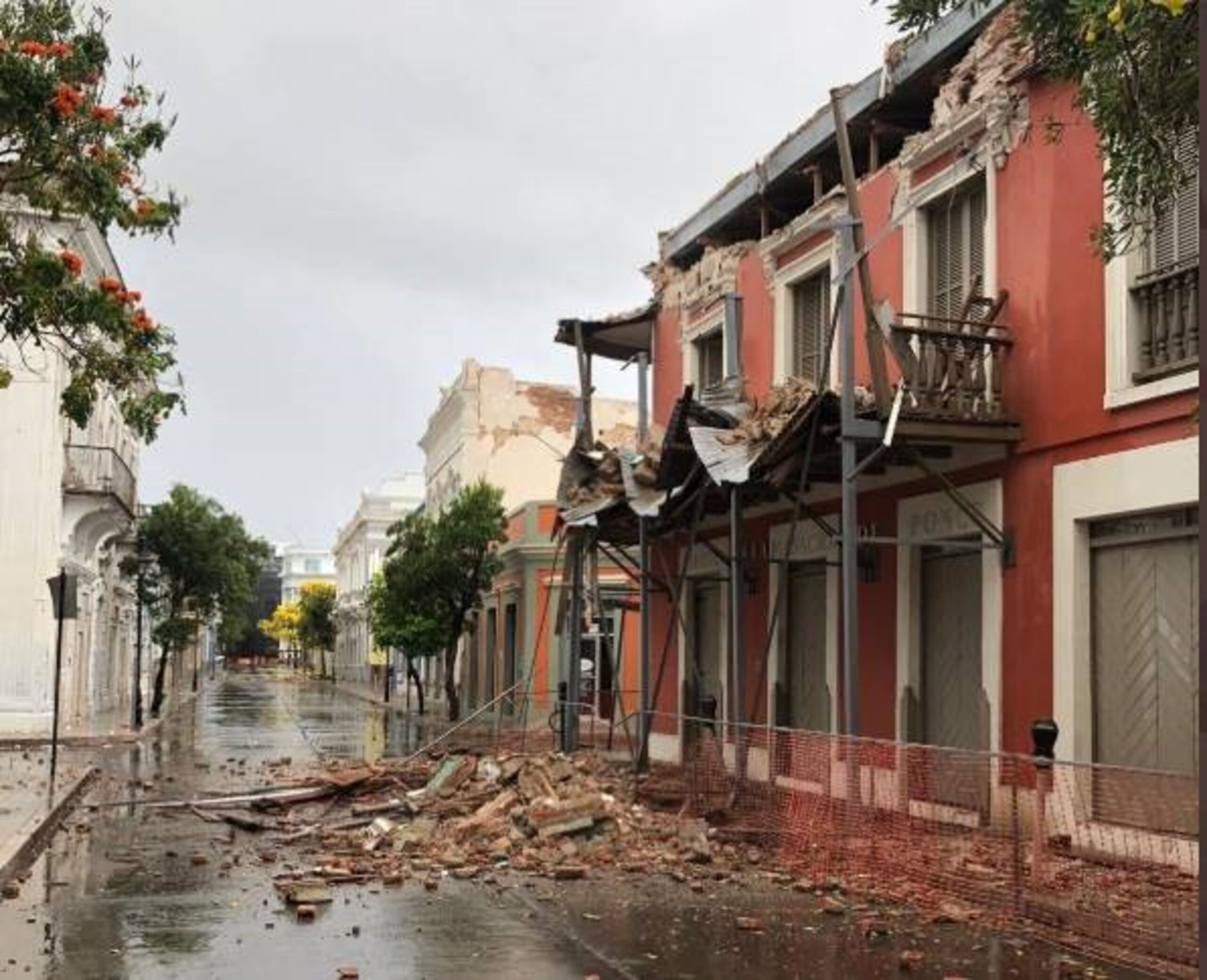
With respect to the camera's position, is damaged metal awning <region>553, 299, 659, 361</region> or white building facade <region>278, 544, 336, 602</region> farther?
white building facade <region>278, 544, 336, 602</region>

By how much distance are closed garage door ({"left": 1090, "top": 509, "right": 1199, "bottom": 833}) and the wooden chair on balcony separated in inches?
61.3

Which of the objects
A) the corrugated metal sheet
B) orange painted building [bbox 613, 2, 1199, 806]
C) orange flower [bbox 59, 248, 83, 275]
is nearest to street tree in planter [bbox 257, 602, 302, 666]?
orange painted building [bbox 613, 2, 1199, 806]

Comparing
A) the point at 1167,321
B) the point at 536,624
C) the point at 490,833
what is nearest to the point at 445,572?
the point at 536,624

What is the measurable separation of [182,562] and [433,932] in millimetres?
33162

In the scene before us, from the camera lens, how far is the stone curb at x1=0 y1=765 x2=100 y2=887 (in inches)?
433

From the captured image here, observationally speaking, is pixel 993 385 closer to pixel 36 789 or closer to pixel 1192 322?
pixel 1192 322

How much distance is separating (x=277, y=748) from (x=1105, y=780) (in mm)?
20067

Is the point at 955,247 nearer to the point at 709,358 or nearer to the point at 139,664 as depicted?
the point at 709,358

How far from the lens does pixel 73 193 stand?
9719 mm

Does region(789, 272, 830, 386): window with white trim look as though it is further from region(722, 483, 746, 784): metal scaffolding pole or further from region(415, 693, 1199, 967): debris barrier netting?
region(415, 693, 1199, 967): debris barrier netting

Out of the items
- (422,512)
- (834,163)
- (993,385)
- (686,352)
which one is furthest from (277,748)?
(422,512)

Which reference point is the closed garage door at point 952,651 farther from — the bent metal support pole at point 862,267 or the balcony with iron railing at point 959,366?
the bent metal support pole at point 862,267

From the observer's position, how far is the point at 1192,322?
34.0 feet

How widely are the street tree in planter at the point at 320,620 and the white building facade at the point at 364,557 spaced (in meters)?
4.29
